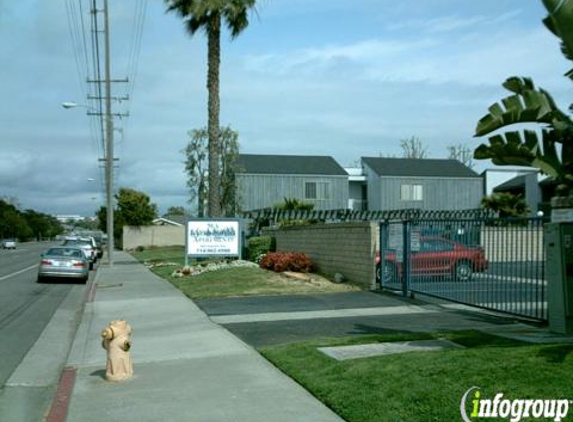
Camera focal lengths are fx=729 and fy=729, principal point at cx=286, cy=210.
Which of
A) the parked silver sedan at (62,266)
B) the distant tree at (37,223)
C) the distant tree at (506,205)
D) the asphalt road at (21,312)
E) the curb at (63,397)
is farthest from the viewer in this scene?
the distant tree at (37,223)

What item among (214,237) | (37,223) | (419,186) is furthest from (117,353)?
(37,223)

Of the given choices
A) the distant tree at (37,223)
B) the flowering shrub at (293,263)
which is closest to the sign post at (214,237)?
the flowering shrub at (293,263)

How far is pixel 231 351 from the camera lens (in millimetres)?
10711

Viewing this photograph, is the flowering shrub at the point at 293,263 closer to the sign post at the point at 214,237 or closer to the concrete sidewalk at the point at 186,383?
the sign post at the point at 214,237

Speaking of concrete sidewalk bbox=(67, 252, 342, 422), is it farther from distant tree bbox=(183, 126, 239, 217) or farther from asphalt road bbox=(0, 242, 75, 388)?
distant tree bbox=(183, 126, 239, 217)

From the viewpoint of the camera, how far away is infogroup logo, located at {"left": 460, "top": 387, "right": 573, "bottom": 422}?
5.95 m

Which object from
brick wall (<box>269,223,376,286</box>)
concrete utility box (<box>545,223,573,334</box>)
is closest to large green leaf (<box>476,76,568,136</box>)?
concrete utility box (<box>545,223,573,334</box>)

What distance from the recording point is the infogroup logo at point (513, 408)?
19.5 ft

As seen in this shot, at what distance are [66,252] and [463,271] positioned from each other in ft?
58.0

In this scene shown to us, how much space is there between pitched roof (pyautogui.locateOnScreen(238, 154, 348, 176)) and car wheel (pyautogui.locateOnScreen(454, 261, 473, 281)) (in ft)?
139

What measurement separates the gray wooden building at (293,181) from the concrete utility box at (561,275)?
45519 millimetres

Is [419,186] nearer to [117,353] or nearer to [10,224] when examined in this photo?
[117,353]

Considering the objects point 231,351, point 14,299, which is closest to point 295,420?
point 231,351

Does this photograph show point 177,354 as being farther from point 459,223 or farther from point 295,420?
point 459,223
